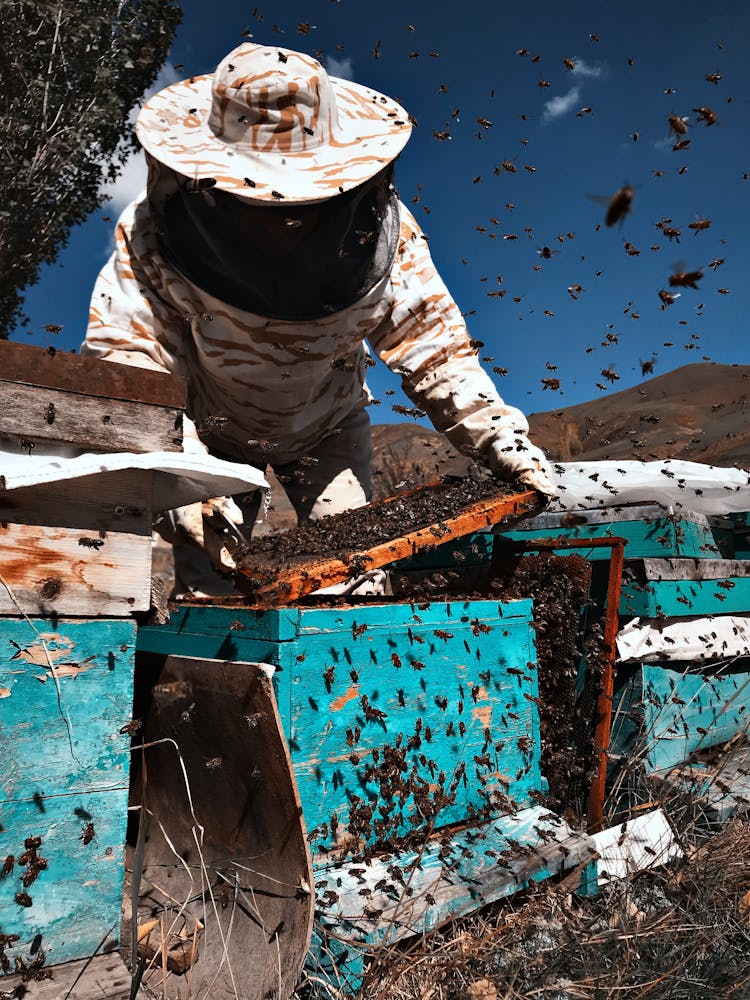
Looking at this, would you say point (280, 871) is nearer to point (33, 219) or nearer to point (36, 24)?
point (33, 219)

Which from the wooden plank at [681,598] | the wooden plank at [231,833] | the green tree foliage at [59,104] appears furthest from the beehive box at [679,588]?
the green tree foliage at [59,104]

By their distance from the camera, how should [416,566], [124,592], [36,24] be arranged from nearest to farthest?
[124,592]
[416,566]
[36,24]

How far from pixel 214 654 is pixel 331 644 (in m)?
0.42

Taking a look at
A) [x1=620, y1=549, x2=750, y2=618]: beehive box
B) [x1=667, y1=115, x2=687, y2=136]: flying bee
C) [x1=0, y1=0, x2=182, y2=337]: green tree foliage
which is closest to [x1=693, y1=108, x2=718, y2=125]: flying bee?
[x1=667, y1=115, x2=687, y2=136]: flying bee

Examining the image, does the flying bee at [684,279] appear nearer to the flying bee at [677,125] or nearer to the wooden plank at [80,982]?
the flying bee at [677,125]

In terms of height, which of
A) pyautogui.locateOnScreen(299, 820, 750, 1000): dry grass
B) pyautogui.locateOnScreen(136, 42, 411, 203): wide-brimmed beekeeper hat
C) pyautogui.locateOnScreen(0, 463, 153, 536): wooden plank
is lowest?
pyautogui.locateOnScreen(299, 820, 750, 1000): dry grass

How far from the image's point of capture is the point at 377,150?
330 centimetres

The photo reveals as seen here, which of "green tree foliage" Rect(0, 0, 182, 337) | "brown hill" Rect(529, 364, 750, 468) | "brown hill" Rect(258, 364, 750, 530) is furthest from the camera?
"green tree foliage" Rect(0, 0, 182, 337)

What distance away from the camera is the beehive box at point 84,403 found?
1.73 meters

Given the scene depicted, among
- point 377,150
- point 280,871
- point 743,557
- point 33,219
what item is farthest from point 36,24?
point 280,871

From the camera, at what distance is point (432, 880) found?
218 centimetres

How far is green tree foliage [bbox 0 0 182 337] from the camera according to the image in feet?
44.1

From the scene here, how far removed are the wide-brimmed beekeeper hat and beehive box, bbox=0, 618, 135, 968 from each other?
200 cm

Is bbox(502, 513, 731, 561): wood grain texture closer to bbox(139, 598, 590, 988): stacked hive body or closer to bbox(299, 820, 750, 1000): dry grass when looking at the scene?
bbox(139, 598, 590, 988): stacked hive body
